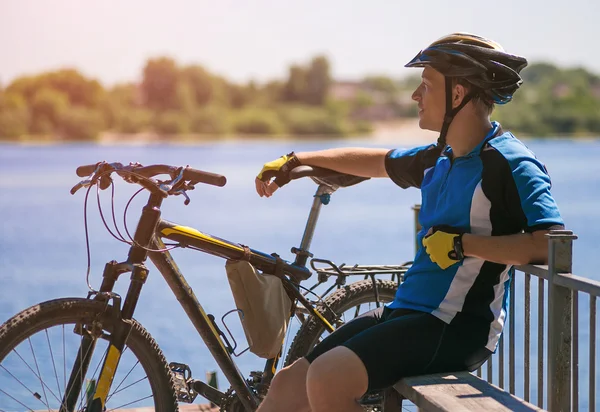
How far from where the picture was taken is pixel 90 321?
8.36 ft

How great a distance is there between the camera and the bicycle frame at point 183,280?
8.39ft

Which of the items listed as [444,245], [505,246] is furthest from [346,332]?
[505,246]

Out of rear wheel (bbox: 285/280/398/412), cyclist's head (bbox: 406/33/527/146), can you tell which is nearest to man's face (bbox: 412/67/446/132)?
cyclist's head (bbox: 406/33/527/146)

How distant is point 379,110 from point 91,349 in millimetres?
62912

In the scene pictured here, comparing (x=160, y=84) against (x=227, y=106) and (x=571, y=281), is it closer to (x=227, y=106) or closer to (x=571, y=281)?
(x=227, y=106)

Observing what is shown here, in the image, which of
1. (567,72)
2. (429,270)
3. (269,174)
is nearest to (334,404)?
(429,270)

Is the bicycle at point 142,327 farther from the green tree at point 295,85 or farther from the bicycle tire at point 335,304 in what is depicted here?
the green tree at point 295,85

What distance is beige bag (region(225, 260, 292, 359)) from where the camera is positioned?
2.85 metres

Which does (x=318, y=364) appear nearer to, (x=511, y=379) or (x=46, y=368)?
(x=511, y=379)

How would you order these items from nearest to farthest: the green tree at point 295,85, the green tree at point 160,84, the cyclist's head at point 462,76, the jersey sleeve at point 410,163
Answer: the cyclist's head at point 462,76 < the jersey sleeve at point 410,163 < the green tree at point 160,84 < the green tree at point 295,85

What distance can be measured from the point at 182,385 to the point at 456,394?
93cm

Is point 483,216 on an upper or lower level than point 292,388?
upper

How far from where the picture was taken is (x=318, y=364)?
7.50 ft

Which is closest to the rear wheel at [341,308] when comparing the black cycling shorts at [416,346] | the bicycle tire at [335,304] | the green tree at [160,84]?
the bicycle tire at [335,304]
